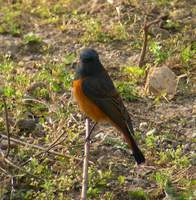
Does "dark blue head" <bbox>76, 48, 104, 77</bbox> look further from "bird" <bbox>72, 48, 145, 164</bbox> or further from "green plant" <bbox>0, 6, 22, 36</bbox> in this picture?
"green plant" <bbox>0, 6, 22, 36</bbox>

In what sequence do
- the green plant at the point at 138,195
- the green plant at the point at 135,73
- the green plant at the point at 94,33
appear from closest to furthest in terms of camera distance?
the green plant at the point at 138,195
the green plant at the point at 135,73
the green plant at the point at 94,33

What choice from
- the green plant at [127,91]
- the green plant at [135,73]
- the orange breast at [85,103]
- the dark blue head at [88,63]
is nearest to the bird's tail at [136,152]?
the orange breast at [85,103]

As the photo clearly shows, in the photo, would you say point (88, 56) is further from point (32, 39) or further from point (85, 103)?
point (32, 39)

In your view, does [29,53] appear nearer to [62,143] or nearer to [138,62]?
[138,62]

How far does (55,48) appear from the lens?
26.1ft

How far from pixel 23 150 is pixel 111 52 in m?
2.44

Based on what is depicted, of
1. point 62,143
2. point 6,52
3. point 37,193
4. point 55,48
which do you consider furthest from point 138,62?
point 37,193

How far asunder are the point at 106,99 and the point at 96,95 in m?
0.10

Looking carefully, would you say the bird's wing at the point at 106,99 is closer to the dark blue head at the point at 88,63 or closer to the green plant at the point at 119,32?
the dark blue head at the point at 88,63

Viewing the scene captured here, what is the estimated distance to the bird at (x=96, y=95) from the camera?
18.4 feet

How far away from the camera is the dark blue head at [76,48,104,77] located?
5.60m

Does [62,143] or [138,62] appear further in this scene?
[138,62]

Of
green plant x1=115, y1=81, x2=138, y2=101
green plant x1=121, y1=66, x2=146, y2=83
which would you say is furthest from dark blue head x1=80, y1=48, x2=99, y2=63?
green plant x1=121, y1=66, x2=146, y2=83

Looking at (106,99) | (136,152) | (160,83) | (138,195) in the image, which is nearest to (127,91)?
(160,83)
